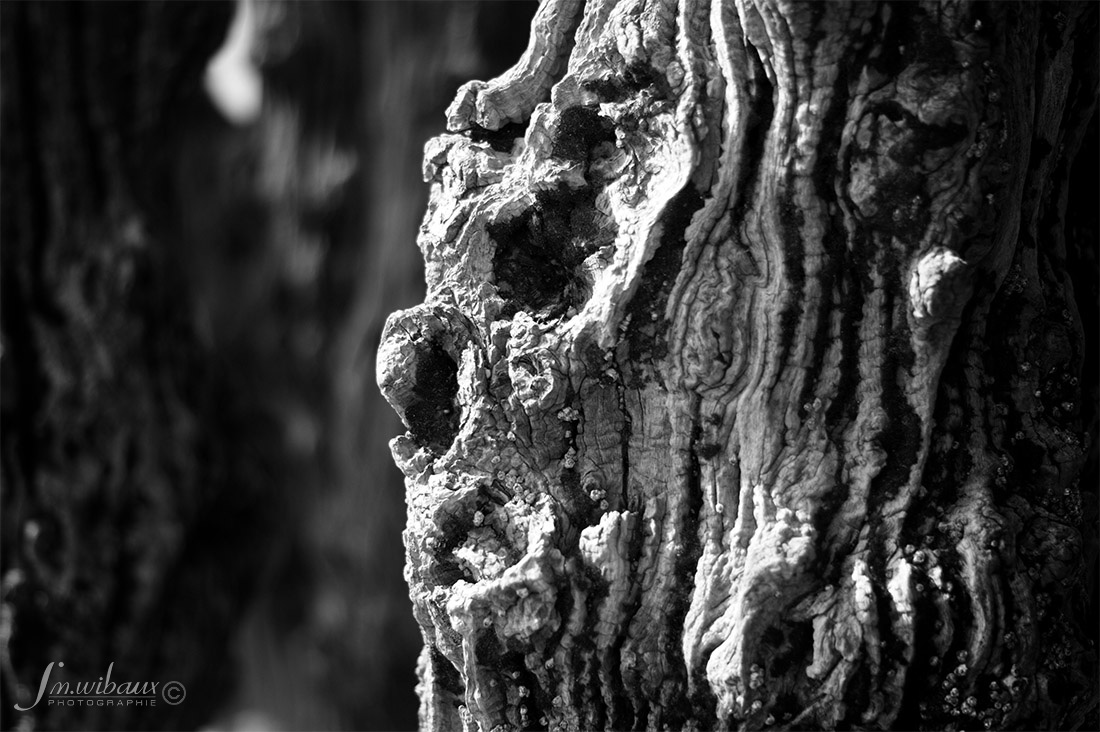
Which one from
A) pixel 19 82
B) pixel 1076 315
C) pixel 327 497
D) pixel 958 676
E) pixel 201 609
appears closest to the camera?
pixel 958 676

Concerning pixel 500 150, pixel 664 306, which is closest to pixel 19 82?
pixel 500 150

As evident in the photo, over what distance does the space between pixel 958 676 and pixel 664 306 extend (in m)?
0.31

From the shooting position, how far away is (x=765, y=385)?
0.74 m

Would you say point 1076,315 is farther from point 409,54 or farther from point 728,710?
point 409,54

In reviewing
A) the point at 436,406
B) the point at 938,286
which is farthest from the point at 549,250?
the point at 938,286

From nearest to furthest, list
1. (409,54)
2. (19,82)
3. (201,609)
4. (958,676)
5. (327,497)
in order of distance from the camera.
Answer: (958,676), (19,82), (201,609), (409,54), (327,497)

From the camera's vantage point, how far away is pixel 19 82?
1.88 metres

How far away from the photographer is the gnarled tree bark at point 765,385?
692mm
